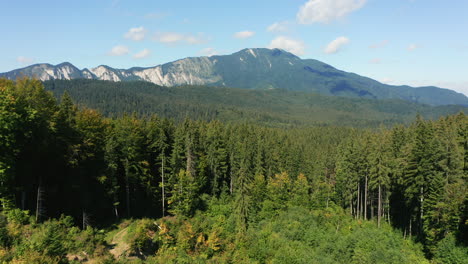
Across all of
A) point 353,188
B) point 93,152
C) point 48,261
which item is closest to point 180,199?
point 93,152

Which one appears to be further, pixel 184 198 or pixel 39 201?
pixel 184 198

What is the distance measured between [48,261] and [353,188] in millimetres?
46288

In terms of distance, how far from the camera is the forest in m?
25.5

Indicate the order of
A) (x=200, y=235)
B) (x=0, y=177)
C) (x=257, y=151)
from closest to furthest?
(x=0, y=177) < (x=200, y=235) < (x=257, y=151)

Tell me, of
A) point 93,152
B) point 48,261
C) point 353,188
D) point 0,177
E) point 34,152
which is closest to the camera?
point 48,261

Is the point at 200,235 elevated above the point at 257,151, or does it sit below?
below

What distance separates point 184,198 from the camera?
41.7m

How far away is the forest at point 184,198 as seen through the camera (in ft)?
83.5

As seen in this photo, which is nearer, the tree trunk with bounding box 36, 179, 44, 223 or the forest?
the forest

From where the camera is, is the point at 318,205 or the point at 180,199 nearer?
the point at 180,199

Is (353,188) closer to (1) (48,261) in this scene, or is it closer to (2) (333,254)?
(2) (333,254)

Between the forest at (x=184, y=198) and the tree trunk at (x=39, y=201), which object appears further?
the tree trunk at (x=39, y=201)

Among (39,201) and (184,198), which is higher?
(39,201)

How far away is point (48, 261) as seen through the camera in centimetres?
1844
